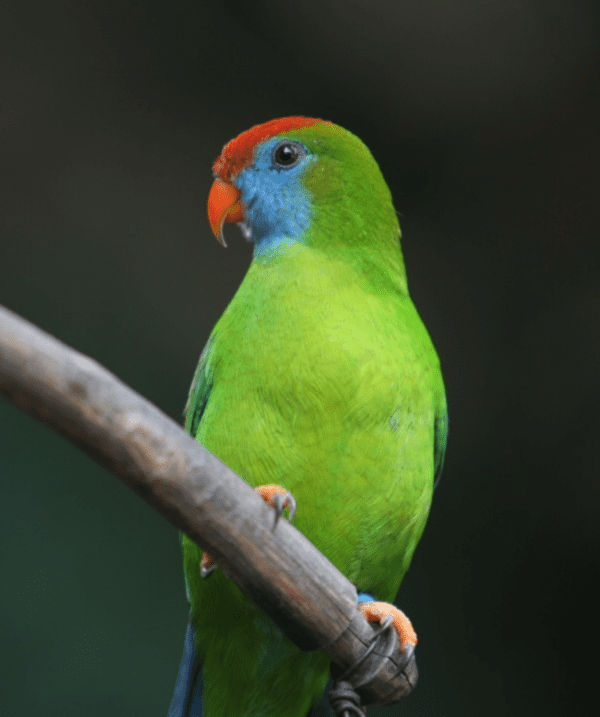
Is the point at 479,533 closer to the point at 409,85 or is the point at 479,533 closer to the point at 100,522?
the point at 100,522

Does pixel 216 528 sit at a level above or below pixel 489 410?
below

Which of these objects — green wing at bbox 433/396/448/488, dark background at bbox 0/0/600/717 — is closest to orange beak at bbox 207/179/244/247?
green wing at bbox 433/396/448/488

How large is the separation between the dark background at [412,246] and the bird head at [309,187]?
946mm

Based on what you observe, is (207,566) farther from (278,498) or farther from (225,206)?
(225,206)

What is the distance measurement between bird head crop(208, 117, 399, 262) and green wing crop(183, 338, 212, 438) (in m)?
0.21

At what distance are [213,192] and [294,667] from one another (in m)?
0.80

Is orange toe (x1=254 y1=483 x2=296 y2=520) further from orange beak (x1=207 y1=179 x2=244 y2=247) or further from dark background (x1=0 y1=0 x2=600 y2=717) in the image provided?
dark background (x1=0 y1=0 x2=600 y2=717)

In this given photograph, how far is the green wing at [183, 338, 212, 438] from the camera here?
1.38 metres

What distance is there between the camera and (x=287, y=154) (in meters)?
1.46

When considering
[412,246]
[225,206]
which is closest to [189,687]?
[225,206]

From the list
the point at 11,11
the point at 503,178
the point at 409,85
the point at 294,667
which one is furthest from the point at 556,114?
the point at 294,667

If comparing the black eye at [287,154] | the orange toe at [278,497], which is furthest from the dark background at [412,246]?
the orange toe at [278,497]

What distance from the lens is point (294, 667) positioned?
1.34 meters

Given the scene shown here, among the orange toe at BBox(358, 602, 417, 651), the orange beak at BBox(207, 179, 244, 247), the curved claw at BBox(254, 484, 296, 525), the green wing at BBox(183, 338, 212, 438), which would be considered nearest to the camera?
the curved claw at BBox(254, 484, 296, 525)
